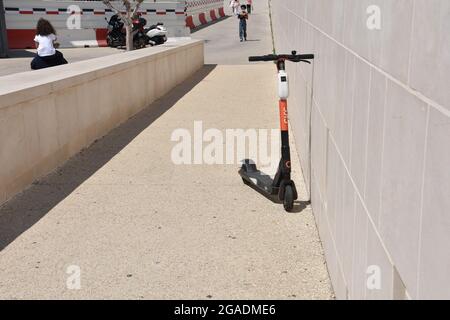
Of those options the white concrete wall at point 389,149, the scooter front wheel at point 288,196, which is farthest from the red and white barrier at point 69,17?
the white concrete wall at point 389,149

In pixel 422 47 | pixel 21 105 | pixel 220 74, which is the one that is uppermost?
pixel 422 47

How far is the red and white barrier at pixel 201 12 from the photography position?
107ft

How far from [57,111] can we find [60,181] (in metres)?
0.87

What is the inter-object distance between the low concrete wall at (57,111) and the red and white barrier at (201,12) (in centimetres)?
2244

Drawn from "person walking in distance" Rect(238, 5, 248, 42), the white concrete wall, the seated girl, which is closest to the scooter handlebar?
the white concrete wall

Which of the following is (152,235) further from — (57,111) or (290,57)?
(57,111)

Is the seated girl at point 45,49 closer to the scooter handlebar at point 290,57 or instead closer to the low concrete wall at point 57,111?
the low concrete wall at point 57,111

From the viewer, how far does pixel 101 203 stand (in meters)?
5.51

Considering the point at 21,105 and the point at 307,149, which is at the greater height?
the point at 21,105

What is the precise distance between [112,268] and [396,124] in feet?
8.46

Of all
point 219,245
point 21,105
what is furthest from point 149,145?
point 219,245

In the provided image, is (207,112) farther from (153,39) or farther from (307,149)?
(153,39)

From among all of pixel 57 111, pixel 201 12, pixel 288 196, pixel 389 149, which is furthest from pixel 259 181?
pixel 201 12
